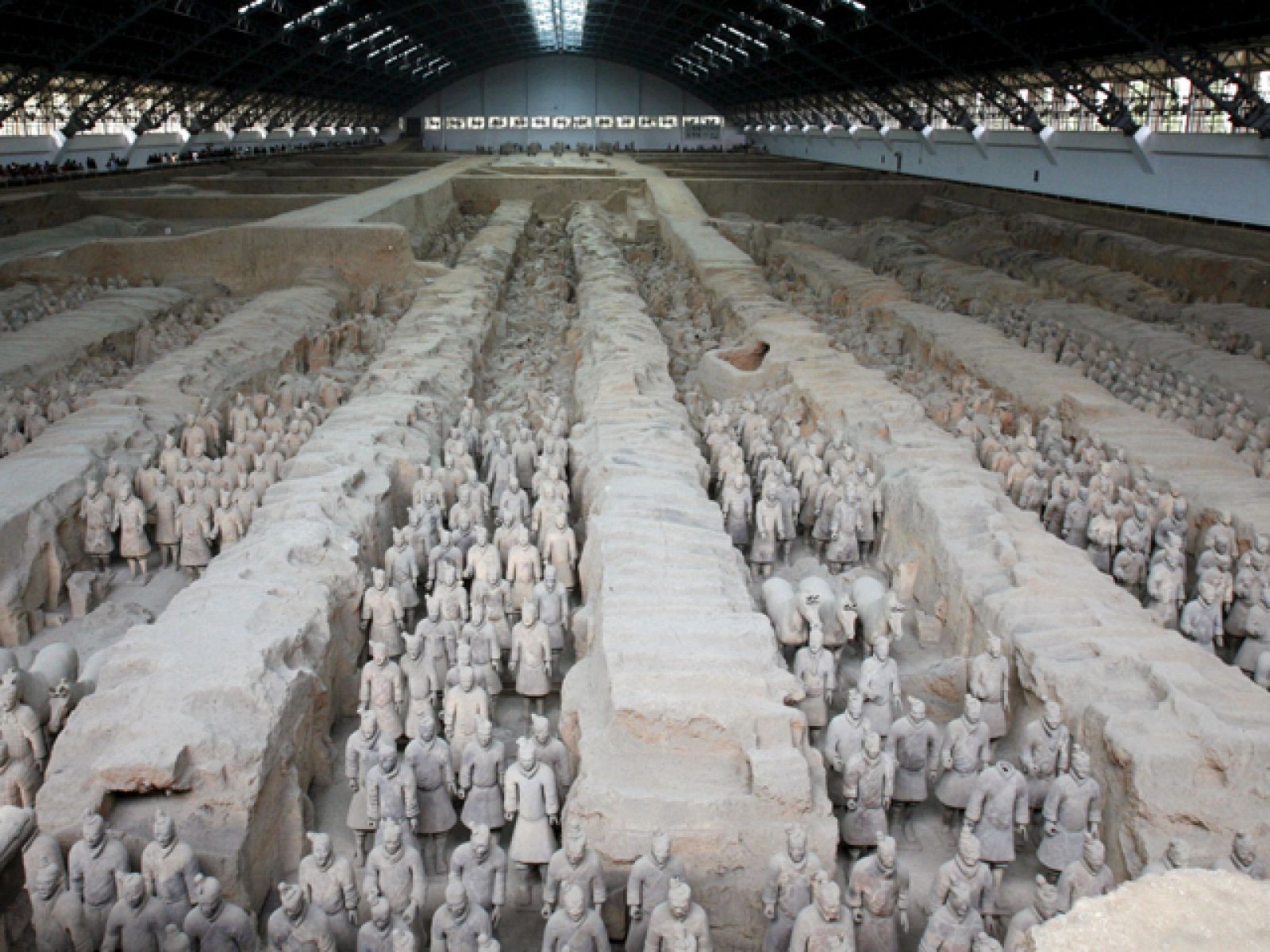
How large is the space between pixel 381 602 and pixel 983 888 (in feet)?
10.2

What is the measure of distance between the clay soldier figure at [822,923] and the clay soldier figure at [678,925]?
280 mm

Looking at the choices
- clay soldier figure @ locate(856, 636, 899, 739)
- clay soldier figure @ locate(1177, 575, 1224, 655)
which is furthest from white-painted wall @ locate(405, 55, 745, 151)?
clay soldier figure @ locate(856, 636, 899, 739)

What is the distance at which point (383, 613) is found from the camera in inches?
215

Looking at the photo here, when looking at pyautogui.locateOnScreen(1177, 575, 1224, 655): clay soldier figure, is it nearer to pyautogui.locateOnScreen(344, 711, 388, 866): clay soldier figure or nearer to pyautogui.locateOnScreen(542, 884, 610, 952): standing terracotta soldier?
pyautogui.locateOnScreen(542, 884, 610, 952): standing terracotta soldier

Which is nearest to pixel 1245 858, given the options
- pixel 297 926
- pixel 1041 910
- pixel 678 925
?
pixel 1041 910

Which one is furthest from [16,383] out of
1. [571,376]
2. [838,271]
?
[838,271]

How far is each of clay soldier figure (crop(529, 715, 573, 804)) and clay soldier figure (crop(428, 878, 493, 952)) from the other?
75 cm

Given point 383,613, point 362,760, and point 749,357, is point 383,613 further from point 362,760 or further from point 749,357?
point 749,357

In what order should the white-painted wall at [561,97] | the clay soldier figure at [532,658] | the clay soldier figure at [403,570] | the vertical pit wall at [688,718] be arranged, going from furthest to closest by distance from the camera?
the white-painted wall at [561,97], the clay soldier figure at [403,570], the clay soldier figure at [532,658], the vertical pit wall at [688,718]

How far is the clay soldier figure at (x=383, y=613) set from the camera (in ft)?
17.9

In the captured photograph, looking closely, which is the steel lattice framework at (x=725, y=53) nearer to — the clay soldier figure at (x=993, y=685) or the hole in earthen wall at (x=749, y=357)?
the hole in earthen wall at (x=749, y=357)

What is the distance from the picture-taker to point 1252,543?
238 inches

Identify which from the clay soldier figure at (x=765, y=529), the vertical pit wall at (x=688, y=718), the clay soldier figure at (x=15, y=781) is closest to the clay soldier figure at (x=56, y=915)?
the clay soldier figure at (x=15, y=781)

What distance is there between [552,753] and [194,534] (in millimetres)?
3520
